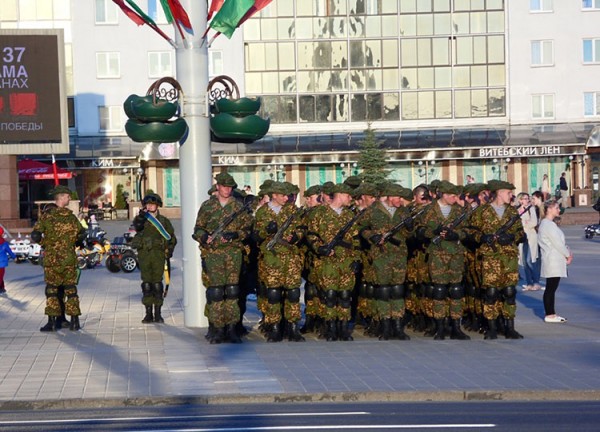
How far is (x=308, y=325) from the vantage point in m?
16.2

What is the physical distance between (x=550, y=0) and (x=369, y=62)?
10.1m

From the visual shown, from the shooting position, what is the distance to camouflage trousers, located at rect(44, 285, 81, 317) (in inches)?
657

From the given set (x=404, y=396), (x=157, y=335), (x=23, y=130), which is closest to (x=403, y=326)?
(x=157, y=335)

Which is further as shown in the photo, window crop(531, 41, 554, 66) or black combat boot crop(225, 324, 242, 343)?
window crop(531, 41, 554, 66)

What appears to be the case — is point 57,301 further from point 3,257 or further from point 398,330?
point 3,257

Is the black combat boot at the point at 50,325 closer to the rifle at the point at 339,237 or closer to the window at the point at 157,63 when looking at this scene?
the rifle at the point at 339,237

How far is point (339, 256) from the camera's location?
603 inches

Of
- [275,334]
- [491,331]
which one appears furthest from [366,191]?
[491,331]

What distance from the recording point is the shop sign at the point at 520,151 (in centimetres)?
6000

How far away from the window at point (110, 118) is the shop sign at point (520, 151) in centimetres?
1880

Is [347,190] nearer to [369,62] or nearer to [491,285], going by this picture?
[491,285]

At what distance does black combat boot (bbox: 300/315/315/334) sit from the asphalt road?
4808 mm

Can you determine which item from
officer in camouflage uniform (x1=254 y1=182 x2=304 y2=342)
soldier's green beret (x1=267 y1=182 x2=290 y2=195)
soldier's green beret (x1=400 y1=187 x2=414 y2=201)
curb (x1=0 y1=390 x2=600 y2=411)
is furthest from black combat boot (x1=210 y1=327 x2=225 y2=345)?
curb (x1=0 y1=390 x2=600 y2=411)

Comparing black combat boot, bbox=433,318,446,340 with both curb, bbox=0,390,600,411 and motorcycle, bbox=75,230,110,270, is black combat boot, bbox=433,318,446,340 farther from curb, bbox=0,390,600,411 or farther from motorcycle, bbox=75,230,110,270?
motorcycle, bbox=75,230,110,270
